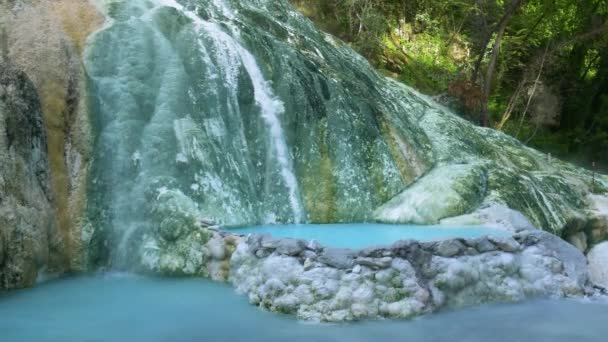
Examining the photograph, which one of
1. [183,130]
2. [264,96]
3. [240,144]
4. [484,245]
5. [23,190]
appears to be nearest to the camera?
[484,245]

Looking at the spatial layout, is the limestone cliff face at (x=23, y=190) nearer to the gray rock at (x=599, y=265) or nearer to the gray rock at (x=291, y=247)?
the gray rock at (x=291, y=247)

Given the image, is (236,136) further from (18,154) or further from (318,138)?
(18,154)

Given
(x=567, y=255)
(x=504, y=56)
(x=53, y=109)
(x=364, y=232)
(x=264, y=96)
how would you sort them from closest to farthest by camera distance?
(x=567, y=255) < (x=53, y=109) < (x=364, y=232) < (x=264, y=96) < (x=504, y=56)

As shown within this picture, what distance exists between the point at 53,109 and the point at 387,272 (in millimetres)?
4793

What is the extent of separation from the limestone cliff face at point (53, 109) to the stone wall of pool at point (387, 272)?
4.59ft

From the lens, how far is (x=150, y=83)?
8.93 meters

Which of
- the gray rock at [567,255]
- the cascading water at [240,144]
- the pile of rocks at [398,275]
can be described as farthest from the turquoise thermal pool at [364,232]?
the pile of rocks at [398,275]

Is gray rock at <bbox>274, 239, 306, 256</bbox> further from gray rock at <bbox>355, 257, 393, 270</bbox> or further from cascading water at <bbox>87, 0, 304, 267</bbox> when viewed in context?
cascading water at <bbox>87, 0, 304, 267</bbox>

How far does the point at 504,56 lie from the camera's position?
71.6 ft

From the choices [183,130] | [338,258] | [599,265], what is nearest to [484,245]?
[338,258]

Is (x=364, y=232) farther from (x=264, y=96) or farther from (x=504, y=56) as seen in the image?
(x=504, y=56)

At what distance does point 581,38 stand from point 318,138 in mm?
14457

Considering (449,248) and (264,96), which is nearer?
(449,248)

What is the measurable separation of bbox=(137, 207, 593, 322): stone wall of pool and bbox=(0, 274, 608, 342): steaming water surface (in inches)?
6.2
